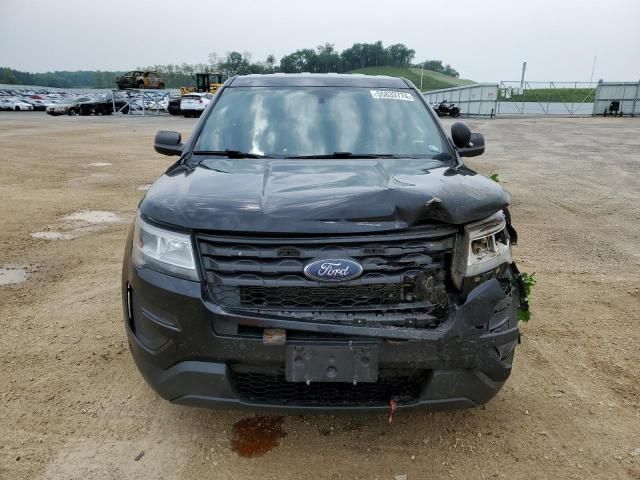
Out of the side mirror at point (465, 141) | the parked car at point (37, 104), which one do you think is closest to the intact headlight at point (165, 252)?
the side mirror at point (465, 141)

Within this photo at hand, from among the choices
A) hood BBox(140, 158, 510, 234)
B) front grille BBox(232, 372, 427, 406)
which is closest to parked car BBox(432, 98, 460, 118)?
hood BBox(140, 158, 510, 234)

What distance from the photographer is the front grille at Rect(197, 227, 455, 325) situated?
6.98 ft

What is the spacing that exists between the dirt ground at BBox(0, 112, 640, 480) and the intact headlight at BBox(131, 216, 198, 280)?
3.05ft

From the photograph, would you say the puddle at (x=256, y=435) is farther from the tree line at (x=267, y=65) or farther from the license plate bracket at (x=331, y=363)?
the tree line at (x=267, y=65)

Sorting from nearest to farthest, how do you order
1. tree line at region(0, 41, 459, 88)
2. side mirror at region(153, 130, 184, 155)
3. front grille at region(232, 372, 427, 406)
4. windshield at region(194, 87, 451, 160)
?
front grille at region(232, 372, 427, 406) < windshield at region(194, 87, 451, 160) < side mirror at region(153, 130, 184, 155) < tree line at region(0, 41, 459, 88)

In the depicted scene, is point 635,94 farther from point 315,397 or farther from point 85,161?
point 315,397

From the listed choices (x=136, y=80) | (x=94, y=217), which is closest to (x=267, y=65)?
(x=136, y=80)

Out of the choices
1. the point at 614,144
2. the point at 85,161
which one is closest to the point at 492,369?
the point at 85,161

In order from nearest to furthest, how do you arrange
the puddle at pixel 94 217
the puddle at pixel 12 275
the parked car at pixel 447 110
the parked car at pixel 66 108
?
1. the puddle at pixel 12 275
2. the puddle at pixel 94 217
3. the parked car at pixel 447 110
4. the parked car at pixel 66 108

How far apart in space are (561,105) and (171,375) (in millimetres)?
44806

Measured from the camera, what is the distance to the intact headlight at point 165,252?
7.19 feet

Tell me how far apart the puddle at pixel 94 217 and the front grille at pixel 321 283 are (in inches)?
203

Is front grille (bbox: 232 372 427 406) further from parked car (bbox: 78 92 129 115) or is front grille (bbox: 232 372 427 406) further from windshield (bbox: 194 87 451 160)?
parked car (bbox: 78 92 129 115)

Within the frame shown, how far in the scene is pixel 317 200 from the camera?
88.2 inches
